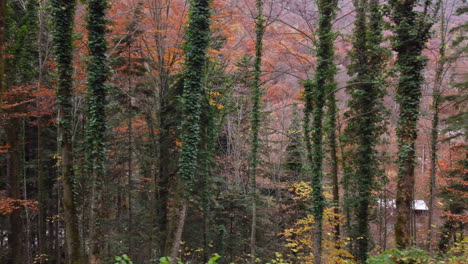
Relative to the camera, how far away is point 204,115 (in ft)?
45.6

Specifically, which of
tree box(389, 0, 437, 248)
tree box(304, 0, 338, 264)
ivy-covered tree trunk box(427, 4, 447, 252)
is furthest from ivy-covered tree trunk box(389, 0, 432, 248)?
ivy-covered tree trunk box(427, 4, 447, 252)

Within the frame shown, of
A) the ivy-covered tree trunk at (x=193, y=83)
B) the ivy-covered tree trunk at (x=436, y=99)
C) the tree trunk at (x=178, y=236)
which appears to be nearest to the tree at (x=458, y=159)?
the ivy-covered tree trunk at (x=436, y=99)

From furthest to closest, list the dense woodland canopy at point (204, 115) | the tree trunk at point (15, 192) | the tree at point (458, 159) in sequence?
the tree at point (458, 159)
the tree trunk at point (15, 192)
the dense woodland canopy at point (204, 115)

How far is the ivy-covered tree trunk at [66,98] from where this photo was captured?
8383 millimetres

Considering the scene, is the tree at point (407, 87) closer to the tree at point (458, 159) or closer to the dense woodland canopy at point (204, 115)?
the dense woodland canopy at point (204, 115)

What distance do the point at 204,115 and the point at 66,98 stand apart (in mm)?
6288

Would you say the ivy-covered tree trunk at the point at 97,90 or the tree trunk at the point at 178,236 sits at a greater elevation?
the ivy-covered tree trunk at the point at 97,90

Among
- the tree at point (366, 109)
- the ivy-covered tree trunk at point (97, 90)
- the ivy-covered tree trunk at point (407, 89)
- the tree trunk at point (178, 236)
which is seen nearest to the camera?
the ivy-covered tree trunk at point (407, 89)

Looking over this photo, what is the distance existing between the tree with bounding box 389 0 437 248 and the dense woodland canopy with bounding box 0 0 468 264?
38mm

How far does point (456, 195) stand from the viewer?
1667 cm

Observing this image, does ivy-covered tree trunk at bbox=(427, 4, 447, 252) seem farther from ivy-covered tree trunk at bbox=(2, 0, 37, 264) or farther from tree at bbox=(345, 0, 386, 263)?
ivy-covered tree trunk at bbox=(2, 0, 37, 264)

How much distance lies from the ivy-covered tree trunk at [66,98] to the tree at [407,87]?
9239 millimetres

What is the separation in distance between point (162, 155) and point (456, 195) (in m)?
16.6

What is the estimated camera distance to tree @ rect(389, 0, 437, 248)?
8.27m
